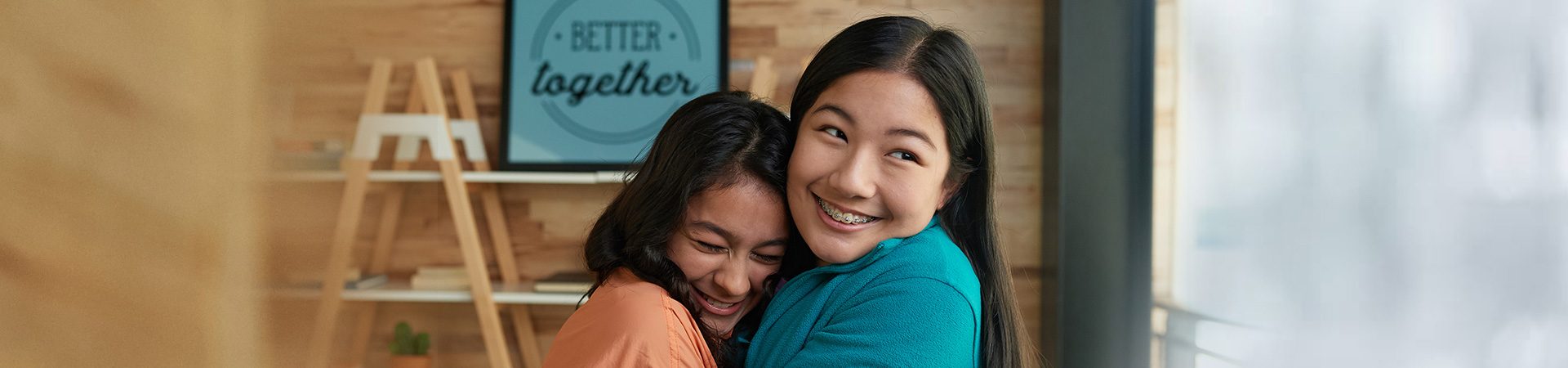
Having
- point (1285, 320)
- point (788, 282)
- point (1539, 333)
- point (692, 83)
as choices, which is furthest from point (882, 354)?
point (692, 83)

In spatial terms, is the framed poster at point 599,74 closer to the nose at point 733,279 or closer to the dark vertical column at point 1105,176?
the dark vertical column at point 1105,176

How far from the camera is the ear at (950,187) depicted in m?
0.90

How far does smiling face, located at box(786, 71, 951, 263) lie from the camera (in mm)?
817

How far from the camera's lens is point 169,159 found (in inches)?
2.7

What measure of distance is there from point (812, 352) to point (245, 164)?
2.43ft

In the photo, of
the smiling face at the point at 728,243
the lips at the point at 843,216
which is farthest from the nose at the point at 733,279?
the lips at the point at 843,216

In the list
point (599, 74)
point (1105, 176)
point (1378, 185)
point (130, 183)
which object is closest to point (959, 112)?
point (1378, 185)

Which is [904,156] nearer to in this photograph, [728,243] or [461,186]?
[728,243]

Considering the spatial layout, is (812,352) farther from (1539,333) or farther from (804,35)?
(804,35)

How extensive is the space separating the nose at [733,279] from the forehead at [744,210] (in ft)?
0.08

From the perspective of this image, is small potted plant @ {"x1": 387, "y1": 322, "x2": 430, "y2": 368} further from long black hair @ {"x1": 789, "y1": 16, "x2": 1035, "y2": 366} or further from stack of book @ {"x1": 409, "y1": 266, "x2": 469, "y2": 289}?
long black hair @ {"x1": 789, "y1": 16, "x2": 1035, "y2": 366}

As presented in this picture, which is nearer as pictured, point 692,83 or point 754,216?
point 754,216

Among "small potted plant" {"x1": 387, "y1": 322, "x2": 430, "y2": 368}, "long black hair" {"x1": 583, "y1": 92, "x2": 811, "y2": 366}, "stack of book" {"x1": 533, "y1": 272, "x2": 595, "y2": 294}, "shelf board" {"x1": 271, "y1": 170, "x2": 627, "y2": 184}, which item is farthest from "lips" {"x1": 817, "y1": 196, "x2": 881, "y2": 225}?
"small potted plant" {"x1": 387, "y1": 322, "x2": 430, "y2": 368}

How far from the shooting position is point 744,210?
0.93 meters
